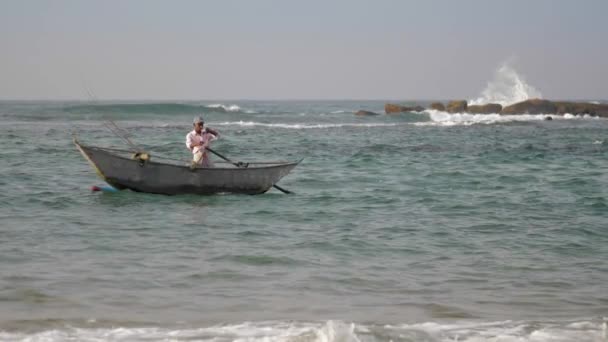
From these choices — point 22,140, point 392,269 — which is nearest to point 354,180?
point 392,269

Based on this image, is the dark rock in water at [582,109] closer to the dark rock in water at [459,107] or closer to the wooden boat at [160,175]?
the dark rock in water at [459,107]

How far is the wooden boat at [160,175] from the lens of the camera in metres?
14.8

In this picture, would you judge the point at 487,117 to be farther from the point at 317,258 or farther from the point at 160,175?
the point at 317,258

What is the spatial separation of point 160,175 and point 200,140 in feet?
3.17

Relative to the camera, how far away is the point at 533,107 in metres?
57.6

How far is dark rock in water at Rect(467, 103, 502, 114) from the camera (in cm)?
5909

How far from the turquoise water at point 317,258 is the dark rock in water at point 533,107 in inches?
1484

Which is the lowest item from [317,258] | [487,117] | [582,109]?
[317,258]

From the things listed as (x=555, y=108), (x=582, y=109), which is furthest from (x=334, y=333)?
(x=555, y=108)

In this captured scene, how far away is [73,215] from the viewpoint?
13375 millimetres

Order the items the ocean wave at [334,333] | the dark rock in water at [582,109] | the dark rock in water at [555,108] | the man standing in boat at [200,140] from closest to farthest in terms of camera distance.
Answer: the ocean wave at [334,333] < the man standing in boat at [200,140] < the dark rock in water at [582,109] < the dark rock in water at [555,108]

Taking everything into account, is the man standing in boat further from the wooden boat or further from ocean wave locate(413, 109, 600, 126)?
ocean wave locate(413, 109, 600, 126)

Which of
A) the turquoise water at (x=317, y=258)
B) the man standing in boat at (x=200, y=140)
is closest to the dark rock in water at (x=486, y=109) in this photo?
the turquoise water at (x=317, y=258)

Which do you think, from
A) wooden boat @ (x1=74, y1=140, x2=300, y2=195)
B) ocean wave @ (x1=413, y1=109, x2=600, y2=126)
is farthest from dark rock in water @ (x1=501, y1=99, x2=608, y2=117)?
wooden boat @ (x1=74, y1=140, x2=300, y2=195)
